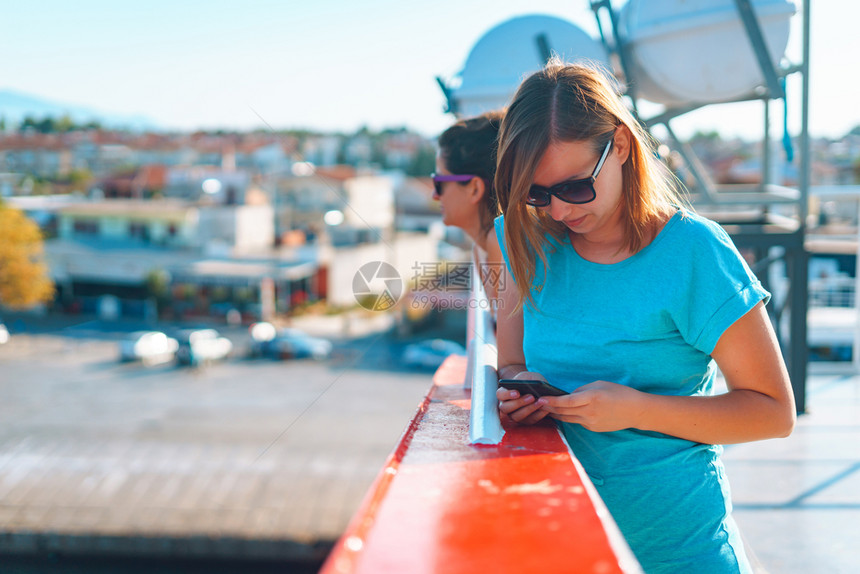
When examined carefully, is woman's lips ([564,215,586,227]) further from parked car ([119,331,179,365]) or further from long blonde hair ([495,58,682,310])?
parked car ([119,331,179,365])

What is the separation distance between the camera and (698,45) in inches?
141

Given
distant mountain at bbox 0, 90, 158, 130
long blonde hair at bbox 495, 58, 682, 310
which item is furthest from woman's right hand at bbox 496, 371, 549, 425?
distant mountain at bbox 0, 90, 158, 130

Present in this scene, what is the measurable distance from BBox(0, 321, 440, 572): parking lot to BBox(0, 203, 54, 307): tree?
1.77 m

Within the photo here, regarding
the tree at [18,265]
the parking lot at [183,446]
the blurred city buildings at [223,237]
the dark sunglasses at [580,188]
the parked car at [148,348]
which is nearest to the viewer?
the dark sunglasses at [580,188]

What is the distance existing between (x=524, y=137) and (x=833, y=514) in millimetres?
1672

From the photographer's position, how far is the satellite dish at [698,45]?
3430 mm

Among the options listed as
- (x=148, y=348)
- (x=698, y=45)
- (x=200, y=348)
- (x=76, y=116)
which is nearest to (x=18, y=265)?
(x=148, y=348)

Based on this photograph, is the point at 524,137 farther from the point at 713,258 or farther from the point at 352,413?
the point at 352,413

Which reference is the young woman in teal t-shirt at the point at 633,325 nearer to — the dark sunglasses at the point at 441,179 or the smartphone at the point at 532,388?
the smartphone at the point at 532,388

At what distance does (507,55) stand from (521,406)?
120 inches

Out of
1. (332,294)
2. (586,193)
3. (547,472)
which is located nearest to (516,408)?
(547,472)

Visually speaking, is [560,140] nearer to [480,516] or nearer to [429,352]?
[480,516]

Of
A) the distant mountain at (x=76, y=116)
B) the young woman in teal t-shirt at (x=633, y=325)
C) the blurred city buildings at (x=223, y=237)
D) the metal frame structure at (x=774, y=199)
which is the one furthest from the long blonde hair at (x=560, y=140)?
the distant mountain at (x=76, y=116)

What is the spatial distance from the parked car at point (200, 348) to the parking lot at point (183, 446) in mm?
482
